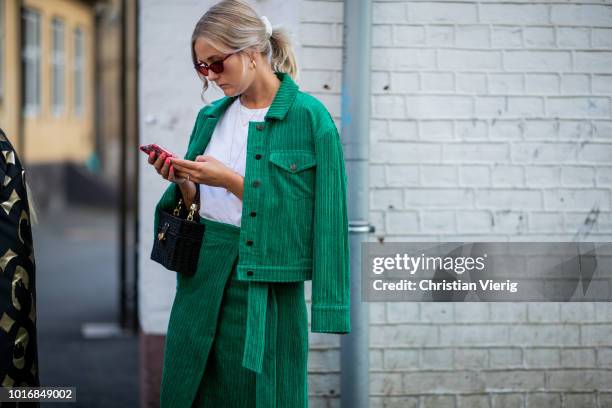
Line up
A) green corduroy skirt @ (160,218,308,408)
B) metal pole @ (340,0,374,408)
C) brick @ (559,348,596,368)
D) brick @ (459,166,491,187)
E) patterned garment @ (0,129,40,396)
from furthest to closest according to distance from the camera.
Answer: brick @ (559,348,596,368)
brick @ (459,166,491,187)
metal pole @ (340,0,374,408)
green corduroy skirt @ (160,218,308,408)
patterned garment @ (0,129,40,396)

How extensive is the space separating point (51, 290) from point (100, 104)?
59.4 ft

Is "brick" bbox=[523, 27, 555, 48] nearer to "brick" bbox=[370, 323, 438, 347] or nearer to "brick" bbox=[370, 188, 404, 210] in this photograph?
"brick" bbox=[370, 188, 404, 210]

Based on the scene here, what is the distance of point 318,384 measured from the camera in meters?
4.89

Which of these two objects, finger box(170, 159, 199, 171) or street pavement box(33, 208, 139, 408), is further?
street pavement box(33, 208, 139, 408)

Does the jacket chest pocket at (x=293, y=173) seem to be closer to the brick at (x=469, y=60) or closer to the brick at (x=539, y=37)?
the brick at (x=469, y=60)

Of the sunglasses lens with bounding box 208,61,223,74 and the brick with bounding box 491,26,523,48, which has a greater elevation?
the brick with bounding box 491,26,523,48

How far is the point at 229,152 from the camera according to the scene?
3439 millimetres

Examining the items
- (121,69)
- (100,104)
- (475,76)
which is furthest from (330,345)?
(100,104)

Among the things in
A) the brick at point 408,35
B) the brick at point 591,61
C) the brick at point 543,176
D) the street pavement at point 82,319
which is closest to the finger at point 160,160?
the brick at point 408,35

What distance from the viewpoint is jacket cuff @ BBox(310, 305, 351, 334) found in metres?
3.29

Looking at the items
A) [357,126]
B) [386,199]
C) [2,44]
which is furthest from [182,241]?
[2,44]

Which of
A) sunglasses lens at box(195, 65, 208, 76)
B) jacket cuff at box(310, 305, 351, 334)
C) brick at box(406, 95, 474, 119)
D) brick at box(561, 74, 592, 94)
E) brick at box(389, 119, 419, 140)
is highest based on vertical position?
brick at box(561, 74, 592, 94)

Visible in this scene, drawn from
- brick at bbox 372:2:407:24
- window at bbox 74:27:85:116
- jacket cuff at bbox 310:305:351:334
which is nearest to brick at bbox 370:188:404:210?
brick at bbox 372:2:407:24

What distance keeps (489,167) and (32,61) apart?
19.3 metres
